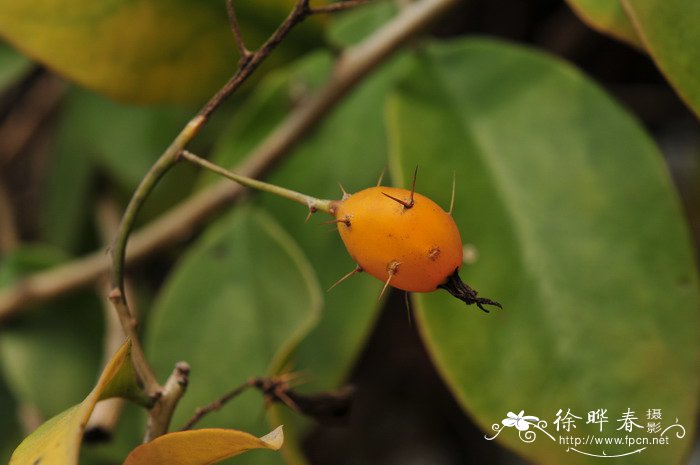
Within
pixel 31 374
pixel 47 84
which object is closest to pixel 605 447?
pixel 31 374

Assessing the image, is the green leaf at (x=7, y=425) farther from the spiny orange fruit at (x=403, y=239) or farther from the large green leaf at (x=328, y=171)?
the spiny orange fruit at (x=403, y=239)

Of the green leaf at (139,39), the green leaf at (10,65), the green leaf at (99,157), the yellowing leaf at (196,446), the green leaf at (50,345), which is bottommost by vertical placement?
the green leaf at (50,345)

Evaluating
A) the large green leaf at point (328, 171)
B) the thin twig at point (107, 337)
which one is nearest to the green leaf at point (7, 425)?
the thin twig at point (107, 337)

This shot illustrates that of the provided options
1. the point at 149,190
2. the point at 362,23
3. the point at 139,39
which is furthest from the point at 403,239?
the point at 362,23

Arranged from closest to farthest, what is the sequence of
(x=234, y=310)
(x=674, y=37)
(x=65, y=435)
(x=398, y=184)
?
(x=65, y=435)
(x=674, y=37)
(x=398, y=184)
(x=234, y=310)

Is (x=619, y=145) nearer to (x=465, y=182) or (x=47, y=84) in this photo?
(x=465, y=182)

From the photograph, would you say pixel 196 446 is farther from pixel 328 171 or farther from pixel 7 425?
pixel 7 425

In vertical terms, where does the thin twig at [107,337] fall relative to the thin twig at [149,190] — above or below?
below
